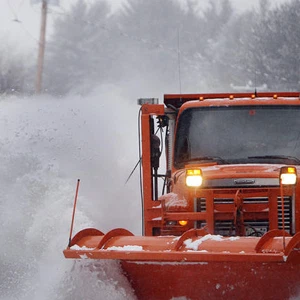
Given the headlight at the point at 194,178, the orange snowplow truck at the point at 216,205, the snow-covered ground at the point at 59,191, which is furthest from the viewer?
the headlight at the point at 194,178

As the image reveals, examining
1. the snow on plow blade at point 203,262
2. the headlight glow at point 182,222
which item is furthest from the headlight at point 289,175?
the headlight glow at point 182,222

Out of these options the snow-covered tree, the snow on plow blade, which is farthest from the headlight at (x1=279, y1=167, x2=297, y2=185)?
the snow-covered tree

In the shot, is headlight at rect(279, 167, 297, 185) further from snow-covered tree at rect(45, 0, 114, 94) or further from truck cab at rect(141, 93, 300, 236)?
snow-covered tree at rect(45, 0, 114, 94)

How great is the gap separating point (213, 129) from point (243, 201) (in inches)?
40.9

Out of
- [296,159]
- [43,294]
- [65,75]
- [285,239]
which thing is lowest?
[43,294]

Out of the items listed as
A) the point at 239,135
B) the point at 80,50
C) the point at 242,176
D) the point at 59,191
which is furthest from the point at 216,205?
the point at 80,50

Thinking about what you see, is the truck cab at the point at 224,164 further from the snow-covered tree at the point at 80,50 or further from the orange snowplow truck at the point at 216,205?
the snow-covered tree at the point at 80,50

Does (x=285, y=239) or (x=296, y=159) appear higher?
(x=296, y=159)

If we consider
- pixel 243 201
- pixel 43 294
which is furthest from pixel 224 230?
pixel 43 294

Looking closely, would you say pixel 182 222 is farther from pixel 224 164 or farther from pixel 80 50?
pixel 80 50

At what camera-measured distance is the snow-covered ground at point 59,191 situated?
7559mm

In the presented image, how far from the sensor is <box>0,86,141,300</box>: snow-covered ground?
756cm

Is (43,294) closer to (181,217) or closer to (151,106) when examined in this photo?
(181,217)

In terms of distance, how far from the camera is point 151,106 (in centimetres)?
895
